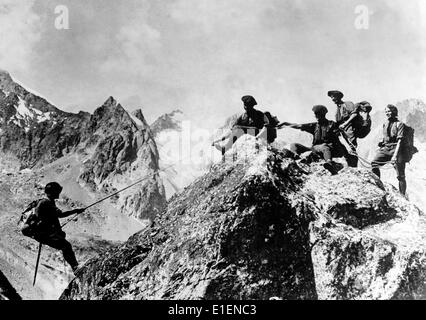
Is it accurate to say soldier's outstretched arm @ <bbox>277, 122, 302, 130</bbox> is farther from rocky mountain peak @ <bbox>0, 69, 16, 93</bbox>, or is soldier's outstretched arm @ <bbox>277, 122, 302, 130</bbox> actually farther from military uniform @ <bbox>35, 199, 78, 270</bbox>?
rocky mountain peak @ <bbox>0, 69, 16, 93</bbox>

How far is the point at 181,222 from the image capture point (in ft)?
27.3

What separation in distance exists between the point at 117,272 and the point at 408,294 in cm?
438

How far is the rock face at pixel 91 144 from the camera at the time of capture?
127 meters

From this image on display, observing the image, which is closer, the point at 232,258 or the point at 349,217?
the point at 232,258

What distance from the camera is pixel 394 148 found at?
12344 mm

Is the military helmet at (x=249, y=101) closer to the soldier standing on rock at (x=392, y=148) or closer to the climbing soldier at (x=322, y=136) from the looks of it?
the climbing soldier at (x=322, y=136)

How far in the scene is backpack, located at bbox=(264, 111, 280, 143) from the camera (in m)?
11.0

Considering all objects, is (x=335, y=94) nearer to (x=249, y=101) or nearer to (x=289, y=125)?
(x=289, y=125)

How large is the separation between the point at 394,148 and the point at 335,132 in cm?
213

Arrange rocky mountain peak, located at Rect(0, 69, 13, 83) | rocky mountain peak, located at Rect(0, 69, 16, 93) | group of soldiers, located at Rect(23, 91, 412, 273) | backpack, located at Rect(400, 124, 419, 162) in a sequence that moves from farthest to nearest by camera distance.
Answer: rocky mountain peak, located at Rect(0, 69, 13, 83)
rocky mountain peak, located at Rect(0, 69, 16, 93)
backpack, located at Rect(400, 124, 419, 162)
group of soldiers, located at Rect(23, 91, 412, 273)

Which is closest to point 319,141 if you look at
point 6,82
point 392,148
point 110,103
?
point 392,148

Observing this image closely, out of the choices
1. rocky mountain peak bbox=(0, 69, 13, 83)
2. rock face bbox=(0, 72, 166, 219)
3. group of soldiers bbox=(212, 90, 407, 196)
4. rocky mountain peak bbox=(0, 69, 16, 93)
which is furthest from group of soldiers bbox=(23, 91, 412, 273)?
rocky mountain peak bbox=(0, 69, 13, 83)
